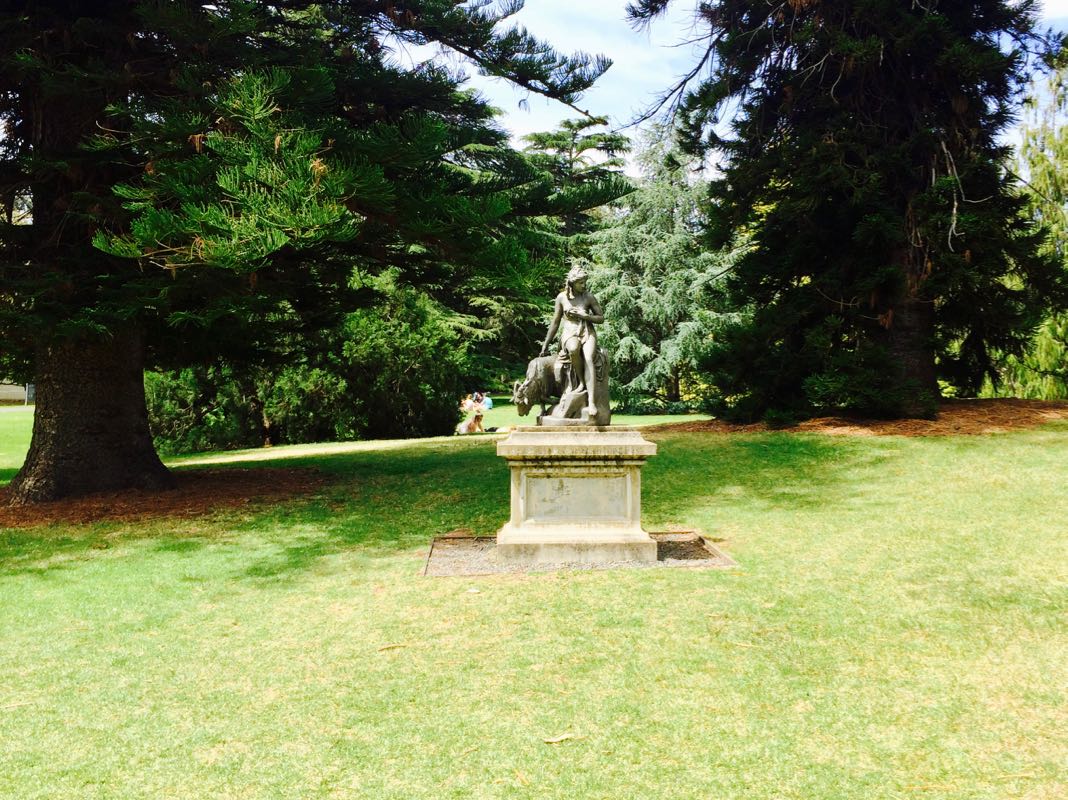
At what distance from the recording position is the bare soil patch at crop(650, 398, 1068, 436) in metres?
10.8

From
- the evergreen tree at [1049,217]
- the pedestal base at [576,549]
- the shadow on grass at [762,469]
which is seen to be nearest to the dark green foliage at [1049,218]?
the evergreen tree at [1049,217]

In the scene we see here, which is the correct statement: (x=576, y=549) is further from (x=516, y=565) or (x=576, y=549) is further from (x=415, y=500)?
(x=415, y=500)

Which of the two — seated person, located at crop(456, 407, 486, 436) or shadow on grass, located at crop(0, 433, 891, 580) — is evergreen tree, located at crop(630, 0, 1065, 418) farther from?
seated person, located at crop(456, 407, 486, 436)

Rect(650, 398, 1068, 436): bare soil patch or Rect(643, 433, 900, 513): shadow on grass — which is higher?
Rect(650, 398, 1068, 436): bare soil patch

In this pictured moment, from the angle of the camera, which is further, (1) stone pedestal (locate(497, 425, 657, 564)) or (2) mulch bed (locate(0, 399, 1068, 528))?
(2) mulch bed (locate(0, 399, 1068, 528))

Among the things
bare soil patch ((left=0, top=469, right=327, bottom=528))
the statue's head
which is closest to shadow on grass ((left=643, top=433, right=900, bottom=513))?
the statue's head

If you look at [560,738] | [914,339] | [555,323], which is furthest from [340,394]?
[560,738]

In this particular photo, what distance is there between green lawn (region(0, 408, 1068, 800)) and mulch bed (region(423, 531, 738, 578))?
0.67ft

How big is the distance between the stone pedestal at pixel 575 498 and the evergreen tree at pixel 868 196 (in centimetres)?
636

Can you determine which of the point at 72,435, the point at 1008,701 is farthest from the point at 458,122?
the point at 1008,701

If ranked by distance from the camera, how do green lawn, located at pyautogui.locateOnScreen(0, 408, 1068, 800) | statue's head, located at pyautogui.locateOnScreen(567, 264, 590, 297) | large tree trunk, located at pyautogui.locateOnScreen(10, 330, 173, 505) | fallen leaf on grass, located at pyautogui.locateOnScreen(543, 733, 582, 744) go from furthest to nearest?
large tree trunk, located at pyautogui.locateOnScreen(10, 330, 173, 505) < statue's head, located at pyautogui.locateOnScreen(567, 264, 590, 297) < fallen leaf on grass, located at pyautogui.locateOnScreen(543, 733, 582, 744) < green lawn, located at pyautogui.locateOnScreen(0, 408, 1068, 800)

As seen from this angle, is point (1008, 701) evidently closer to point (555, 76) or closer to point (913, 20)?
point (555, 76)

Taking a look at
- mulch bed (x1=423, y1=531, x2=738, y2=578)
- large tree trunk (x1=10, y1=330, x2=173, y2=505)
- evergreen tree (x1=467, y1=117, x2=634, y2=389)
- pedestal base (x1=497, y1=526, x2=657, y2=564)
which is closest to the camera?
mulch bed (x1=423, y1=531, x2=738, y2=578)

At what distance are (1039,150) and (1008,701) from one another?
18.5 m
